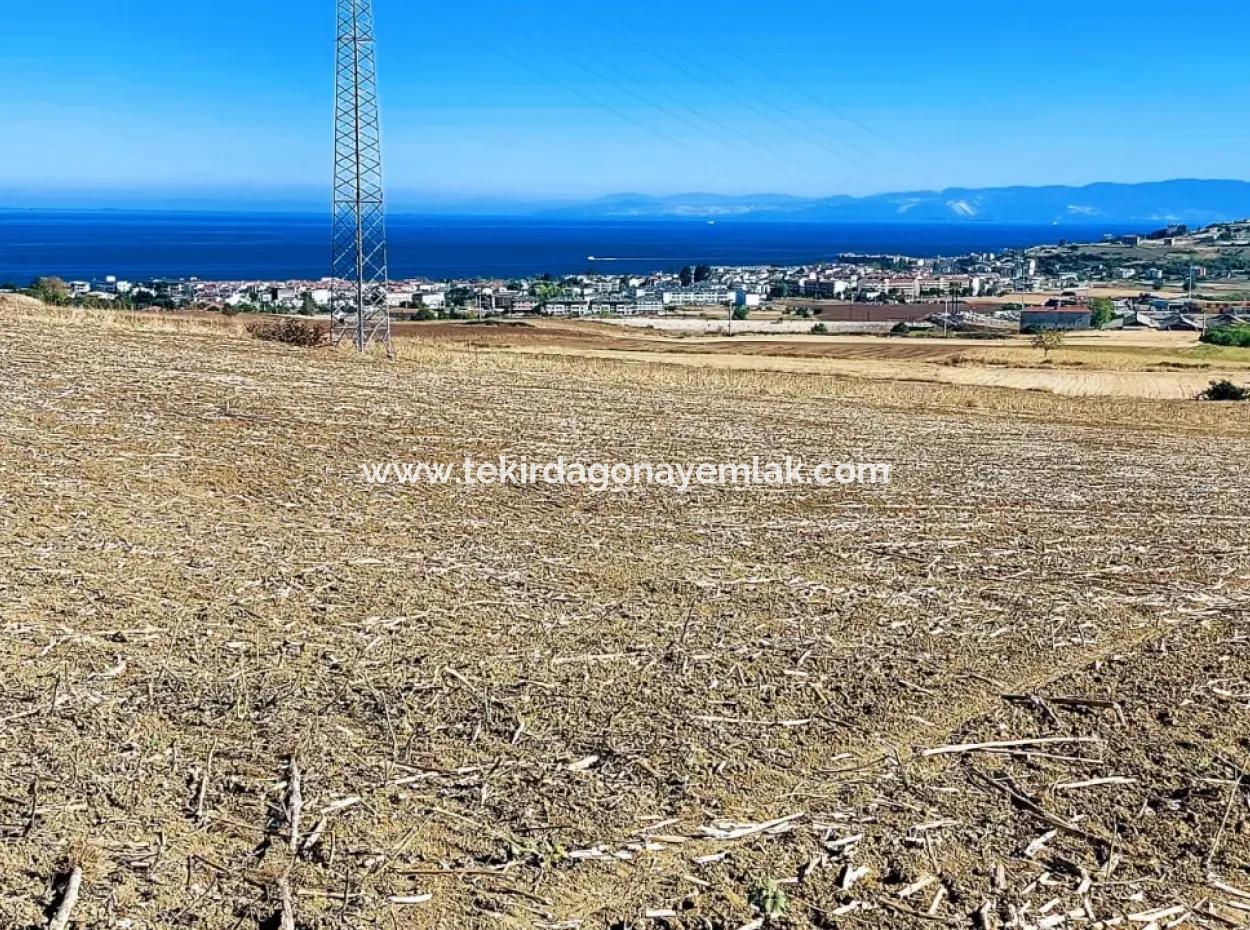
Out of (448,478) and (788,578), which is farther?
(448,478)

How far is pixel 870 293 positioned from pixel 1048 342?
50083 mm

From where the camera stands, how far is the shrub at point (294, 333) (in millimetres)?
26578

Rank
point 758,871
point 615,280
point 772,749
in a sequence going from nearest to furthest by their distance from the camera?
point 758,871 → point 772,749 → point 615,280

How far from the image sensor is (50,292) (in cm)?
3175

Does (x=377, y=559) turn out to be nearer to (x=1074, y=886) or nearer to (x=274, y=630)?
(x=274, y=630)

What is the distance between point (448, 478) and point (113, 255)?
166 metres

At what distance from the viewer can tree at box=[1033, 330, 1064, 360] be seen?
160 ft

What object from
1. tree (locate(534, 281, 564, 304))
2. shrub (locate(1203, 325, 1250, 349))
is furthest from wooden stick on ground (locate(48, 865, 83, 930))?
tree (locate(534, 281, 564, 304))

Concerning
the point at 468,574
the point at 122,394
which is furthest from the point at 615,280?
the point at 468,574

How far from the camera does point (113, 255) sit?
16062 cm

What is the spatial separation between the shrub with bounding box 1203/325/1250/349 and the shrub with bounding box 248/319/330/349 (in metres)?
41.6

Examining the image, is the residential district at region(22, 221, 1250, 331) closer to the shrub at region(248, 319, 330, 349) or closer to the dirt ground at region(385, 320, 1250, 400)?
the dirt ground at region(385, 320, 1250, 400)

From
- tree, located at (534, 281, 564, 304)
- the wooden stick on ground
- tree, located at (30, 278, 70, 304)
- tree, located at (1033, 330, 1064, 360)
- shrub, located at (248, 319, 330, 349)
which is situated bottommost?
the wooden stick on ground

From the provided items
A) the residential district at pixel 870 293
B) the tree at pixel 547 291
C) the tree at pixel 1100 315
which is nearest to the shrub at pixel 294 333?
the residential district at pixel 870 293
